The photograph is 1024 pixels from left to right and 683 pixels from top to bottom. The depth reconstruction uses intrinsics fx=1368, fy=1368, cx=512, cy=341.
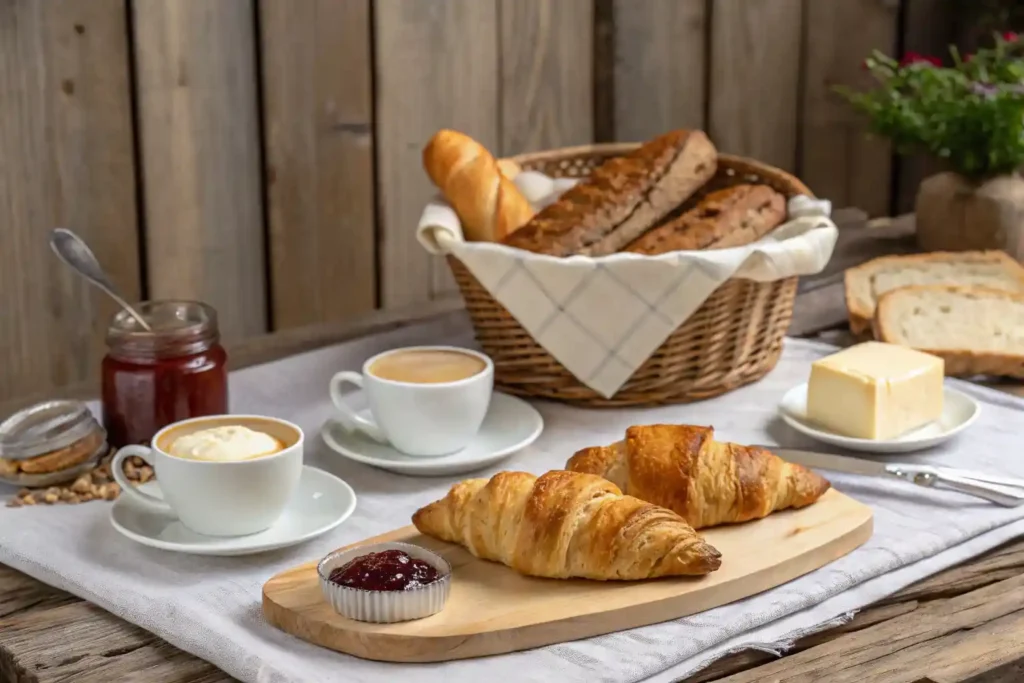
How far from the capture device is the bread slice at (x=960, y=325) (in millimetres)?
1825

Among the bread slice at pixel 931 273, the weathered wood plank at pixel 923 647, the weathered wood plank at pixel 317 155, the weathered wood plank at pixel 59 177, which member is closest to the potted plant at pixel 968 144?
the bread slice at pixel 931 273

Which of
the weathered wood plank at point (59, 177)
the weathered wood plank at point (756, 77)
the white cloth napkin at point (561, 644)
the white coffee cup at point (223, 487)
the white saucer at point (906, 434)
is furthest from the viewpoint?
the weathered wood plank at point (756, 77)

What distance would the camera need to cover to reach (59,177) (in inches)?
83.0

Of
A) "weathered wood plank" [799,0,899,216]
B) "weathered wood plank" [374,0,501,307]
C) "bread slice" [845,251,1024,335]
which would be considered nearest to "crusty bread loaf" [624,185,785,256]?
"bread slice" [845,251,1024,335]

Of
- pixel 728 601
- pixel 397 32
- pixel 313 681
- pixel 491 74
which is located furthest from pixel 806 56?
pixel 313 681

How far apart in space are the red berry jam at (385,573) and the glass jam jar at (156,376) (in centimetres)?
44

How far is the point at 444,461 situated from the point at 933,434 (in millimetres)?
557

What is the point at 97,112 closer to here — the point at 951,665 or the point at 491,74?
the point at 491,74

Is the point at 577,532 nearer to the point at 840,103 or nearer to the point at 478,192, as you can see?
the point at 478,192

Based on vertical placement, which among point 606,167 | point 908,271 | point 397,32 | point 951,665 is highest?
point 397,32

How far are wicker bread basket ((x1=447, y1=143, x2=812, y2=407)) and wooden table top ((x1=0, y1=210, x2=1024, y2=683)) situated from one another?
0.46 m

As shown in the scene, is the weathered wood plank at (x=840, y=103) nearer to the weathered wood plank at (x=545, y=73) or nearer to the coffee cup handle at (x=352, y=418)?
the weathered wood plank at (x=545, y=73)

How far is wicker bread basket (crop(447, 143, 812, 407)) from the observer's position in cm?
167

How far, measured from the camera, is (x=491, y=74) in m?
2.56
